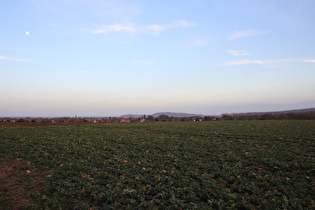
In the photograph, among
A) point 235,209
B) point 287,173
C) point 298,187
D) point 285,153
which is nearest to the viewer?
point 235,209

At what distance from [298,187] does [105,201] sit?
307 inches

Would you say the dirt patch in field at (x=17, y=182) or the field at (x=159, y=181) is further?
the dirt patch in field at (x=17, y=182)

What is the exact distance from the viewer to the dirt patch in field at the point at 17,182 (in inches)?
295

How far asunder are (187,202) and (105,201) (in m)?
3.01

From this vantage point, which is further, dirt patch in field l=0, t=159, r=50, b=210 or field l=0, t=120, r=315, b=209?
dirt patch in field l=0, t=159, r=50, b=210

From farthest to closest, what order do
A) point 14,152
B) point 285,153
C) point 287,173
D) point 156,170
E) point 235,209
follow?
point 14,152 → point 285,153 → point 156,170 → point 287,173 → point 235,209

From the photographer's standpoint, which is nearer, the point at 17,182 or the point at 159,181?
the point at 159,181

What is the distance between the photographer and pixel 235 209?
21.7 feet

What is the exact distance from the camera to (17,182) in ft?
31.7

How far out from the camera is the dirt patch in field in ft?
24.6

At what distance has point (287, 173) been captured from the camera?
10117mm

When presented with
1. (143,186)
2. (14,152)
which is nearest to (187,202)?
(143,186)

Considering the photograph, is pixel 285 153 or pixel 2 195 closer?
pixel 2 195

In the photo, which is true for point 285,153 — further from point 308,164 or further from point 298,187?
point 298,187
